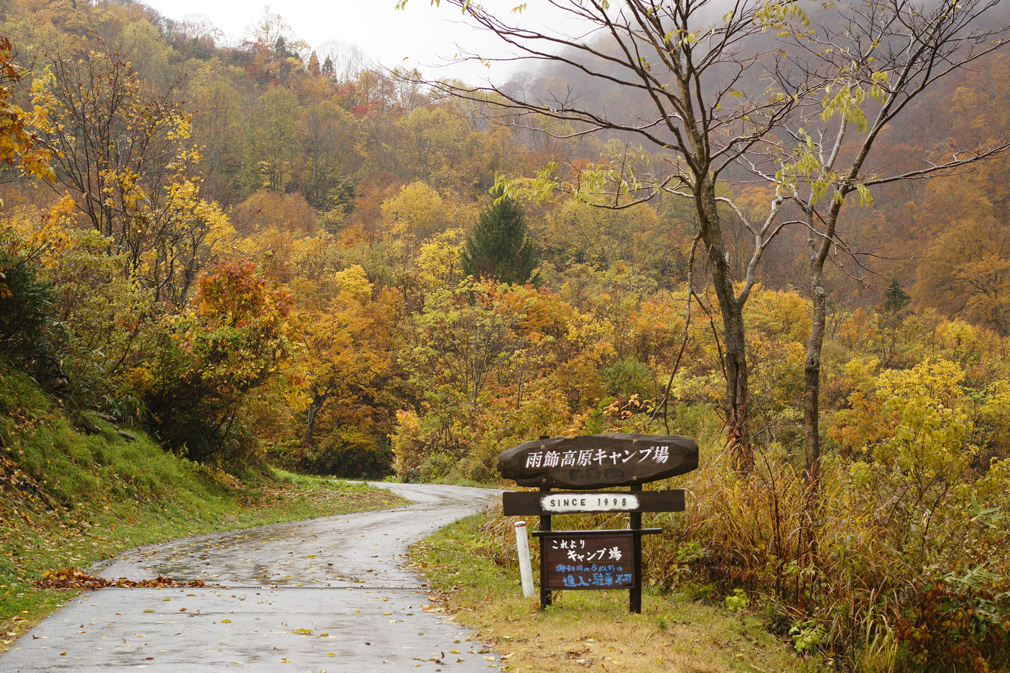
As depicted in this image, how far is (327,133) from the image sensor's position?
72.9 metres

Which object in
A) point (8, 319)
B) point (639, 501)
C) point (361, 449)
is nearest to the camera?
point (639, 501)

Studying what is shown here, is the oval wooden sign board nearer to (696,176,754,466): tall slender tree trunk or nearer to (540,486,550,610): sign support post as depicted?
(540,486,550,610): sign support post

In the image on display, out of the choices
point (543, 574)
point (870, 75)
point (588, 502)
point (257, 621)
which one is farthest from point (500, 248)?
point (257, 621)

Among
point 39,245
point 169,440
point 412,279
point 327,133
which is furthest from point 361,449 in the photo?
point 327,133

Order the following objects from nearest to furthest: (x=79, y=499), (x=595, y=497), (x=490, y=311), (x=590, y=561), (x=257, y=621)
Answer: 1. (x=257, y=621)
2. (x=590, y=561)
3. (x=595, y=497)
4. (x=79, y=499)
5. (x=490, y=311)

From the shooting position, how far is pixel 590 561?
24.0 ft

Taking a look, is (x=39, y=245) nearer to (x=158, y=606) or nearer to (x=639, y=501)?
(x=158, y=606)

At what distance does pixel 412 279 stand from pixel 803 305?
23.8 m

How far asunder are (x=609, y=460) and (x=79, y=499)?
9433 mm

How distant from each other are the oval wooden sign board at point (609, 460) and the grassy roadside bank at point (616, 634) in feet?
4.05

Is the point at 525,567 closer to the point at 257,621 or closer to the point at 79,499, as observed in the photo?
the point at 257,621

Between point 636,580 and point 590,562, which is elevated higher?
point 590,562

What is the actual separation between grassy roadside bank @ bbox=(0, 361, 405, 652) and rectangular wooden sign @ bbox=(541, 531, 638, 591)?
14.9 ft

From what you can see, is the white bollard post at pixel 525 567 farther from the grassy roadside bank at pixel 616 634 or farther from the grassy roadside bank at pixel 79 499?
the grassy roadside bank at pixel 79 499
